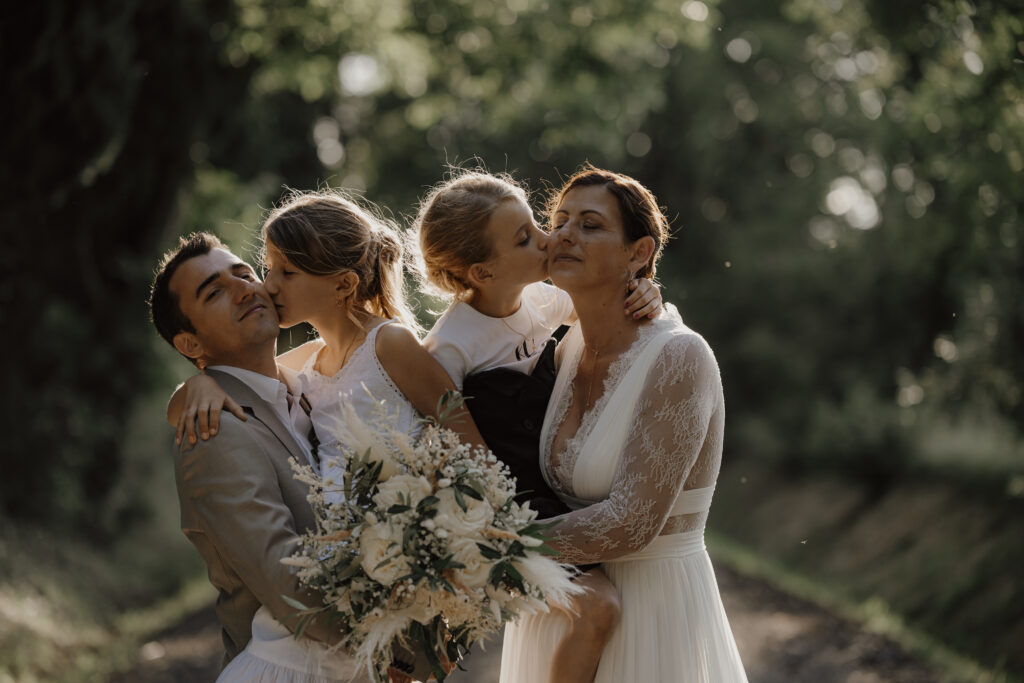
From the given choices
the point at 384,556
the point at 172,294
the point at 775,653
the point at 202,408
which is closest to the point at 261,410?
the point at 202,408

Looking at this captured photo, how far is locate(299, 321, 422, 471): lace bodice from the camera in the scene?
12.2 ft

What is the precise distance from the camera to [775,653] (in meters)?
10.6

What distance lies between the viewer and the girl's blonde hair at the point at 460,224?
161 inches

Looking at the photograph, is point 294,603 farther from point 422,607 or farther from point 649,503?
point 649,503

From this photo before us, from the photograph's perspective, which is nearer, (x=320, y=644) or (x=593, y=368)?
(x=320, y=644)

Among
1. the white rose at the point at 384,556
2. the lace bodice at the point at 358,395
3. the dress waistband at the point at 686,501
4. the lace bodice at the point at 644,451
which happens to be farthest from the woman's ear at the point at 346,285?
the white rose at the point at 384,556

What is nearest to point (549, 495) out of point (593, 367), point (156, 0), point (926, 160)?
point (593, 367)

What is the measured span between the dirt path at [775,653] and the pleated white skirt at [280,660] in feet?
18.0

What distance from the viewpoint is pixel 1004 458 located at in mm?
13477

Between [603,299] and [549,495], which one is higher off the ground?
[603,299]

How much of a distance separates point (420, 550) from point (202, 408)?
919 mm

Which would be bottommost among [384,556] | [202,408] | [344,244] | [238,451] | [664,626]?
[664,626]

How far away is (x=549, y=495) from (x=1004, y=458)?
11422 millimetres

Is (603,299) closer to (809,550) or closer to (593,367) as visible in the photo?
(593,367)
